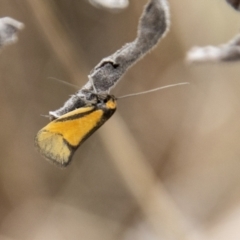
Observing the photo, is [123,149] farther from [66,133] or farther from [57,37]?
[66,133]

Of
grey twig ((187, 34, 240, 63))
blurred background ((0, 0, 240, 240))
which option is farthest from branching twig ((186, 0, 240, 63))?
blurred background ((0, 0, 240, 240))

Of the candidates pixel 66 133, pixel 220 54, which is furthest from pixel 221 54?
pixel 66 133

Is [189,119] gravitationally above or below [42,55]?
below

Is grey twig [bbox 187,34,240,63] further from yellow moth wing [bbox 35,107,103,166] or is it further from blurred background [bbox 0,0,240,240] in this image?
blurred background [bbox 0,0,240,240]

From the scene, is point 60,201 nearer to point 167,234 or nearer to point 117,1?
point 167,234

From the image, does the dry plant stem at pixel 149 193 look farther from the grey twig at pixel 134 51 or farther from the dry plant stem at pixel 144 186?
the grey twig at pixel 134 51

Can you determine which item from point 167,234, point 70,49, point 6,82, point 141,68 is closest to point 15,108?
point 6,82
